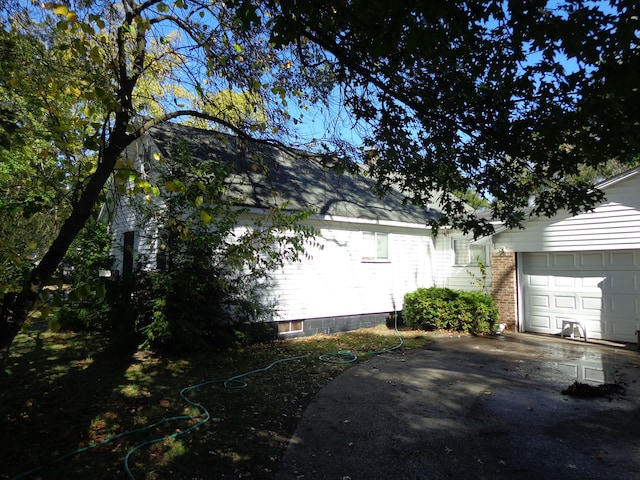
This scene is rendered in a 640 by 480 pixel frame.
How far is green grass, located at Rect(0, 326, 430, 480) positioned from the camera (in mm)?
3985

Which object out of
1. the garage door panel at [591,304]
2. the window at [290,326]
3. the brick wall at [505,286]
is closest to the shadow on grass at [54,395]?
the window at [290,326]

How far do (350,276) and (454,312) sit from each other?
327cm

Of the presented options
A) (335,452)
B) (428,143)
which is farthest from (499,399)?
(428,143)

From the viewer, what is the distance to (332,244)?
40.0 ft

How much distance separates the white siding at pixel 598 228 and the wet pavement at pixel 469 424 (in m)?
3.15

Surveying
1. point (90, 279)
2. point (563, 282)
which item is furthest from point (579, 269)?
point (90, 279)

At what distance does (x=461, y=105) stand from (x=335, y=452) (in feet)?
12.5

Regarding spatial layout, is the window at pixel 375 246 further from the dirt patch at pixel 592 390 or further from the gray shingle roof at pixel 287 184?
the dirt patch at pixel 592 390

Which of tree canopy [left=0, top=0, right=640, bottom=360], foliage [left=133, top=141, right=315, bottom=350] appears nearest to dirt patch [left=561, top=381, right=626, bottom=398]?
tree canopy [left=0, top=0, right=640, bottom=360]

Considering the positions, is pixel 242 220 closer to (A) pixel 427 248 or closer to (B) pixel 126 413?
(B) pixel 126 413

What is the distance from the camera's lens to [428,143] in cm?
476

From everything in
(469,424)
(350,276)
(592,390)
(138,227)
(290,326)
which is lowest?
(469,424)

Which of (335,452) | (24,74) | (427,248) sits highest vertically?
(24,74)

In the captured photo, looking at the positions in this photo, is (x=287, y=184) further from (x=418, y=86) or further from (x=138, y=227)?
(x=418, y=86)
